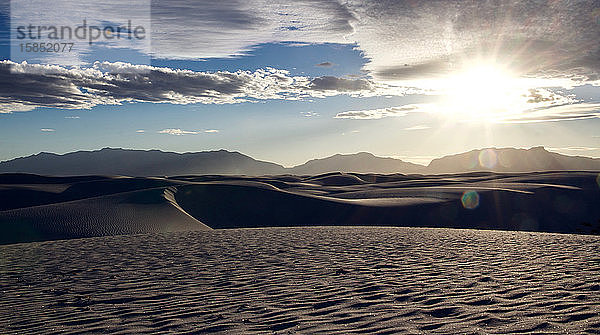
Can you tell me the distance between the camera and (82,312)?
6.76 metres

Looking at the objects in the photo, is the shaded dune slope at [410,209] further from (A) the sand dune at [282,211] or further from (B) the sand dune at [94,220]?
(B) the sand dune at [94,220]

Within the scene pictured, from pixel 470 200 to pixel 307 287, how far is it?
81.0 ft

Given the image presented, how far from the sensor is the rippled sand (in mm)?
5727

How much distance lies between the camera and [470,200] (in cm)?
2972

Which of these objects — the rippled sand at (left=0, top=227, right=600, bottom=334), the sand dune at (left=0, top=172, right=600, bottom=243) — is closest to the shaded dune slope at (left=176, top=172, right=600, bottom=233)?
the sand dune at (left=0, top=172, right=600, bottom=243)

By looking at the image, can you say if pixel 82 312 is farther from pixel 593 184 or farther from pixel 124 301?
pixel 593 184

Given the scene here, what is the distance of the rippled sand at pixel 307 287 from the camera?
5.73 meters

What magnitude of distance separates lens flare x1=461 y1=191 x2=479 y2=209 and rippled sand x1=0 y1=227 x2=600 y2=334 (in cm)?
1486

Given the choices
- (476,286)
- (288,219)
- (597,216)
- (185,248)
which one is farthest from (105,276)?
(597,216)

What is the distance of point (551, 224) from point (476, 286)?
72.7ft

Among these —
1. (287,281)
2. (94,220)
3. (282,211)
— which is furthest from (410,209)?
(287,281)

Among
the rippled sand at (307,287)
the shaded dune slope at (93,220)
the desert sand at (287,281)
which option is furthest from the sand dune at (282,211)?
the rippled sand at (307,287)

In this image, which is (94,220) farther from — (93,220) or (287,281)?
(287,281)

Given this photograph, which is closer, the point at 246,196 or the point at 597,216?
the point at 597,216
